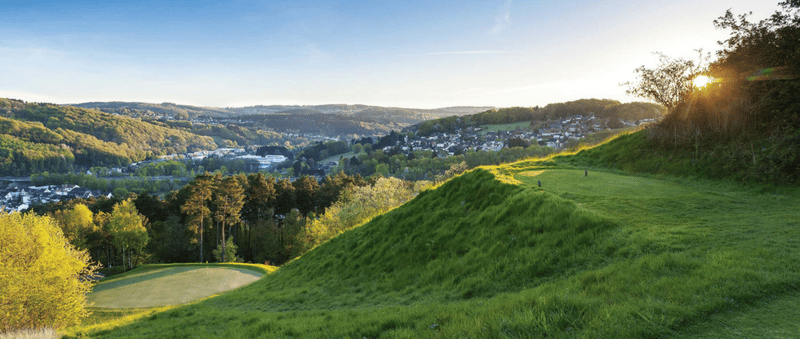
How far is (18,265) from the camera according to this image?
68.6 feet

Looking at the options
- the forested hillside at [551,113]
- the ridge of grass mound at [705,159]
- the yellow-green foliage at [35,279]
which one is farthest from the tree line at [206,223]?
the forested hillside at [551,113]

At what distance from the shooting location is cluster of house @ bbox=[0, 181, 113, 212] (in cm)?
11531

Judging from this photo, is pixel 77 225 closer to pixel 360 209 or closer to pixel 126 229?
A: pixel 126 229

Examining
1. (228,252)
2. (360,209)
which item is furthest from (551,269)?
(228,252)

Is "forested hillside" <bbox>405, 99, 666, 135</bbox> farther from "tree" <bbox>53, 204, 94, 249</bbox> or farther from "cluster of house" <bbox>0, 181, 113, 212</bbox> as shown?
"cluster of house" <bbox>0, 181, 113, 212</bbox>

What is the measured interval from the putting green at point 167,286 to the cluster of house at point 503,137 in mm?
78093

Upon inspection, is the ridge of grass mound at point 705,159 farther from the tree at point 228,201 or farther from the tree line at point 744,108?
the tree at point 228,201

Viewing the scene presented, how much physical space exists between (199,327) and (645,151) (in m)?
19.0

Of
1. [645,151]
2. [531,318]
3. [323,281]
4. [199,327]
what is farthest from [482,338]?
Result: [645,151]


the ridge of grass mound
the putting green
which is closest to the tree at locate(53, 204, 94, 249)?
the putting green

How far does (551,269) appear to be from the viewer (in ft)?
22.1

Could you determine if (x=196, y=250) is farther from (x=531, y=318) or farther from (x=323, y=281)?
(x=531, y=318)

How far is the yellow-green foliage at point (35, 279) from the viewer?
19.3 metres

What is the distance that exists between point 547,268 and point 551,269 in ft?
0.26
